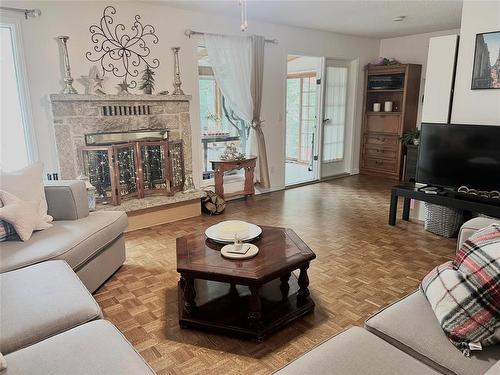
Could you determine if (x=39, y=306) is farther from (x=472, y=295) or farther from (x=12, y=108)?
(x=12, y=108)

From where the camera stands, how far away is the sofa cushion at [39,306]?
144cm

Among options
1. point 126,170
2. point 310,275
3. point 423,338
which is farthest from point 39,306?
point 126,170

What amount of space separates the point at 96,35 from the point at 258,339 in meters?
3.31

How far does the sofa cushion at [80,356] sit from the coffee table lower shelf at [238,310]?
0.79 m

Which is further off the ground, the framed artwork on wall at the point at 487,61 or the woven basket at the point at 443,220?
the framed artwork on wall at the point at 487,61

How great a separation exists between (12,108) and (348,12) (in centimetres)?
384

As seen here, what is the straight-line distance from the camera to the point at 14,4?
321 centimetres

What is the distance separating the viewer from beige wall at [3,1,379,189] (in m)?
3.42

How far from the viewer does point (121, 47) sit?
3.85m

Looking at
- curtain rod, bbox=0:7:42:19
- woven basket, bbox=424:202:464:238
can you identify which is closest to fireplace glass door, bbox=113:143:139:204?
curtain rod, bbox=0:7:42:19

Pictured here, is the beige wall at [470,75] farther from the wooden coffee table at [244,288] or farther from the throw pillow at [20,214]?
the throw pillow at [20,214]

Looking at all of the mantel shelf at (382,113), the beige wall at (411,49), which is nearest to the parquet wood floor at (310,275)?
the mantel shelf at (382,113)

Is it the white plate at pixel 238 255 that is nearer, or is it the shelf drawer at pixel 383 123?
the white plate at pixel 238 255

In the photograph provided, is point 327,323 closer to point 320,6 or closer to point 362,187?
point 320,6
